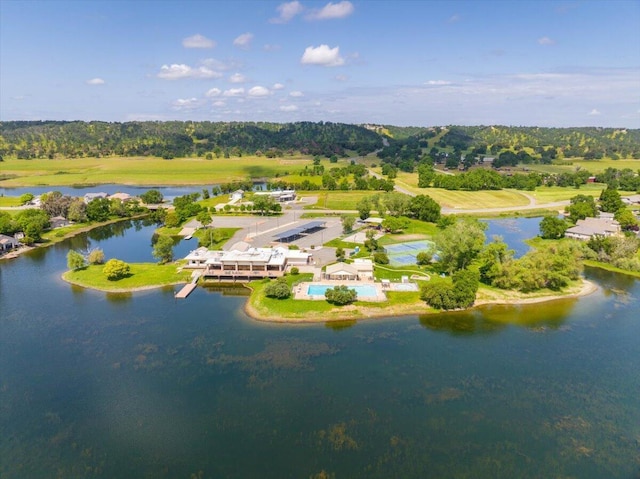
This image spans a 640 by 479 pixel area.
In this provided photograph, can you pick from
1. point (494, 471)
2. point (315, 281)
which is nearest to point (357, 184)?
point (315, 281)

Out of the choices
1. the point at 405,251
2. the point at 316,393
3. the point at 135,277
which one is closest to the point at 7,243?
the point at 135,277

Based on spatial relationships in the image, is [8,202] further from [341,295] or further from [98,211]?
[341,295]

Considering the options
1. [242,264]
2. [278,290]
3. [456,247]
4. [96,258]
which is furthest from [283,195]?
[278,290]

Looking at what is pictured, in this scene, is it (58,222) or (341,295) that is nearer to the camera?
(341,295)

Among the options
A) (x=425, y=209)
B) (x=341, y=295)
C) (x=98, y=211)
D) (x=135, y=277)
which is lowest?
(x=135, y=277)

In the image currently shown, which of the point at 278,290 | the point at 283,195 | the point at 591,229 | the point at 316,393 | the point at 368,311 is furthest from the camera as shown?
the point at 283,195

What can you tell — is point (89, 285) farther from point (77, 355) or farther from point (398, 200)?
point (398, 200)

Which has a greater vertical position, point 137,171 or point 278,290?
point 137,171

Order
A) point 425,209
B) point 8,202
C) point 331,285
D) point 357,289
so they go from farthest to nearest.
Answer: point 8,202 < point 425,209 < point 331,285 < point 357,289
